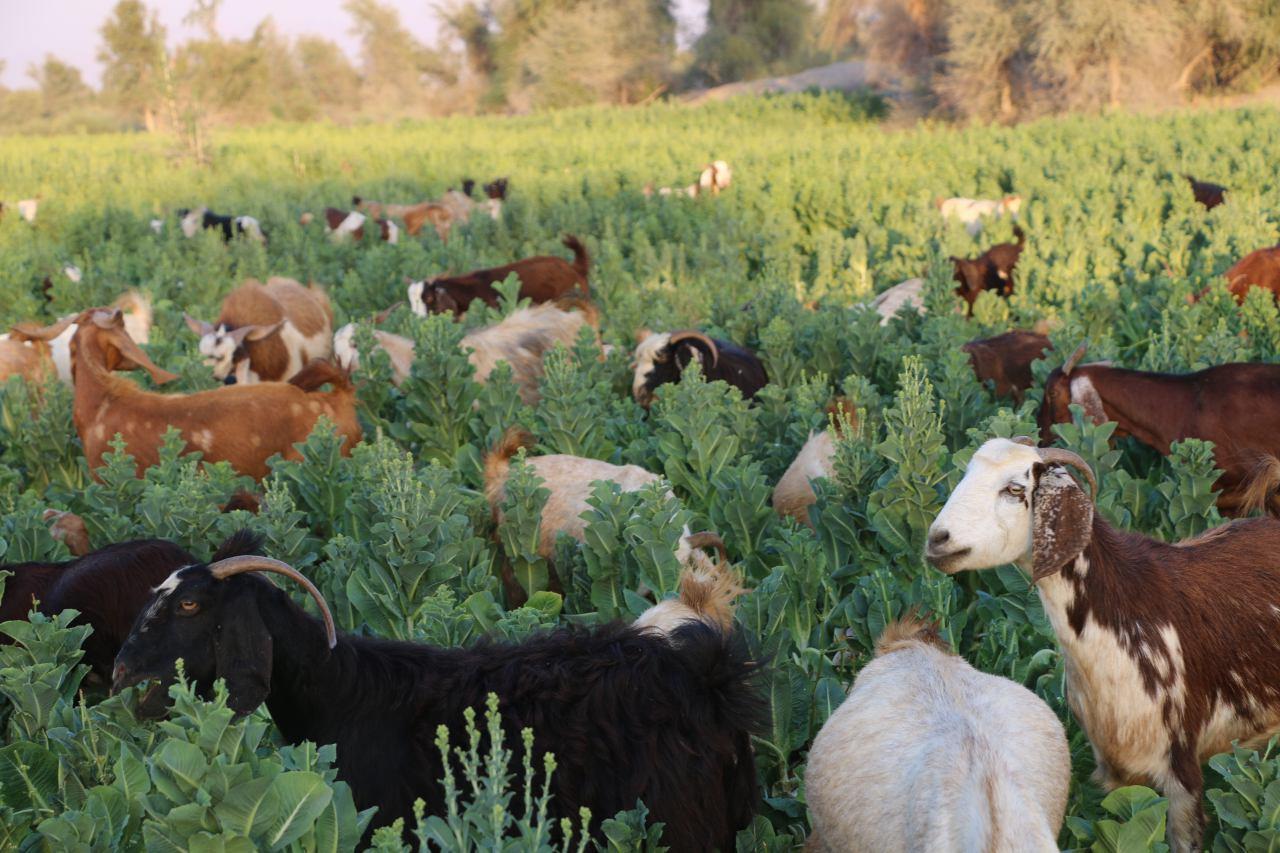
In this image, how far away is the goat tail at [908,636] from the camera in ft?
12.8

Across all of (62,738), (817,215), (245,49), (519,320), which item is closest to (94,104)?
(245,49)

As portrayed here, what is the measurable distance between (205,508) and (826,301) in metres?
6.46

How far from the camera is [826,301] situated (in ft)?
34.3

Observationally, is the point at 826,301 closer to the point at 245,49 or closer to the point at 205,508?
the point at 205,508

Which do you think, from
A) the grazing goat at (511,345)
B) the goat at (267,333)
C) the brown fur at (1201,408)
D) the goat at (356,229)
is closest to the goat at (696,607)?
the brown fur at (1201,408)

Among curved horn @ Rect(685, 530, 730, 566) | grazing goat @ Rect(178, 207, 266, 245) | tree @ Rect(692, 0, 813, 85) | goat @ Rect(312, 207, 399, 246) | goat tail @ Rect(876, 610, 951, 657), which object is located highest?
tree @ Rect(692, 0, 813, 85)

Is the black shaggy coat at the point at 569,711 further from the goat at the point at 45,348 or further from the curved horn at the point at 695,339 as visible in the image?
the goat at the point at 45,348

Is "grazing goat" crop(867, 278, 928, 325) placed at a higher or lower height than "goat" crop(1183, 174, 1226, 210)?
lower

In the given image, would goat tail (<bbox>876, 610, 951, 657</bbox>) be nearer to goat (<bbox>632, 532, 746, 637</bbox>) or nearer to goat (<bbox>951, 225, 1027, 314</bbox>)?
goat (<bbox>632, 532, 746, 637</bbox>)

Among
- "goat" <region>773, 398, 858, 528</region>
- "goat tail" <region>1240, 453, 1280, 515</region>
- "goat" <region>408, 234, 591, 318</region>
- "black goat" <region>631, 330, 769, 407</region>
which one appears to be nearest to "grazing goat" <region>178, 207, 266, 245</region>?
"goat" <region>408, 234, 591, 318</region>

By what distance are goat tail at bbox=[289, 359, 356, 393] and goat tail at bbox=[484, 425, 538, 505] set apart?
1612mm

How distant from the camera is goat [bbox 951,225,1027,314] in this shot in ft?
39.3

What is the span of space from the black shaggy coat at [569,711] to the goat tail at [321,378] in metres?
4.32

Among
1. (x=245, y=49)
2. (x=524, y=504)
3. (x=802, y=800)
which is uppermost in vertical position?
(x=245, y=49)
